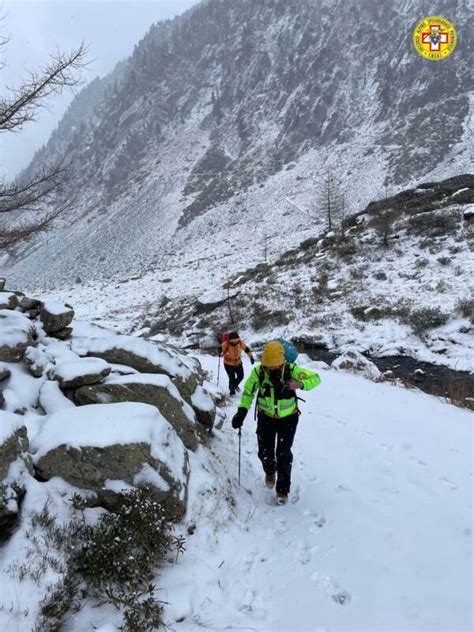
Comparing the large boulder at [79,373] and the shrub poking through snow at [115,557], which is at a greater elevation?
the large boulder at [79,373]

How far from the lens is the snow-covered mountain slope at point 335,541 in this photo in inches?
110

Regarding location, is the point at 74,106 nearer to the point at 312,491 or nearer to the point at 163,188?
the point at 163,188

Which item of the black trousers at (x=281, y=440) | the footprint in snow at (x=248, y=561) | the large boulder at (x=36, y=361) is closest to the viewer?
the footprint in snow at (x=248, y=561)

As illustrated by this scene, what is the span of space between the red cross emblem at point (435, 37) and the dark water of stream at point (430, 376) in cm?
5736

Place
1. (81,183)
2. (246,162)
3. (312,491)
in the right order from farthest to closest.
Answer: (81,183) → (246,162) → (312,491)

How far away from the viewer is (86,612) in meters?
2.70

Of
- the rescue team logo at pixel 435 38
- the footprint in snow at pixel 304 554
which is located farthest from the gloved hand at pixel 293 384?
the rescue team logo at pixel 435 38

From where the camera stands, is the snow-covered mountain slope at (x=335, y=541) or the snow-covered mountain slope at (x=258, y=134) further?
the snow-covered mountain slope at (x=258, y=134)

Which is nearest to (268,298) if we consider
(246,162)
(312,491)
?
(312,491)

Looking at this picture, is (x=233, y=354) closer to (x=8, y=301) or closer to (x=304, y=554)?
(x=8, y=301)

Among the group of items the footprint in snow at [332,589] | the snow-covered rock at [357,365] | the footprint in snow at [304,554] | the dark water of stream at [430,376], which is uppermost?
the footprint in snow at [332,589]

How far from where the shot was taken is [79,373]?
4773 mm

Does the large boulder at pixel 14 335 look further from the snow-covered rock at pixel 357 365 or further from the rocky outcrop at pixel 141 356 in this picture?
the snow-covered rock at pixel 357 365

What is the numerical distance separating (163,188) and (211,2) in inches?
2332
